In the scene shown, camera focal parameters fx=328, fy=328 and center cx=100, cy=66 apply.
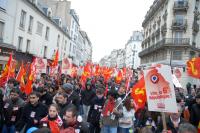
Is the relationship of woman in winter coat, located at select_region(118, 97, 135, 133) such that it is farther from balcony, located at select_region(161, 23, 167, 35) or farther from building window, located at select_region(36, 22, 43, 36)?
balcony, located at select_region(161, 23, 167, 35)

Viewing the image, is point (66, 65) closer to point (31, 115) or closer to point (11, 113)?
point (11, 113)

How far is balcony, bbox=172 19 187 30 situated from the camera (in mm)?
43669

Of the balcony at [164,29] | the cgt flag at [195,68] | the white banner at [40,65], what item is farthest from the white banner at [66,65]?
the balcony at [164,29]

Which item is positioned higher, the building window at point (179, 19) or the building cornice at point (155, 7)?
the building cornice at point (155, 7)

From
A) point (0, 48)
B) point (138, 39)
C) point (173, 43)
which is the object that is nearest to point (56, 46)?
point (173, 43)

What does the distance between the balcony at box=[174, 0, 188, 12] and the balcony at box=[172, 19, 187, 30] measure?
1.47m

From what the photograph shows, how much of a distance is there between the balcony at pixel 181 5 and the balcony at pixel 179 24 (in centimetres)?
147

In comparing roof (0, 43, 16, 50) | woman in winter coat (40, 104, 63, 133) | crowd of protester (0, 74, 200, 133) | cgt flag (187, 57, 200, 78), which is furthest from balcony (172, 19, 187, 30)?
woman in winter coat (40, 104, 63, 133)

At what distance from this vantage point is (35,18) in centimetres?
3130

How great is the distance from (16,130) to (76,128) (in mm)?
2151

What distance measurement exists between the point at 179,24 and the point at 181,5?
8.44 ft

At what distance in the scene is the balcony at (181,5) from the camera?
43875mm

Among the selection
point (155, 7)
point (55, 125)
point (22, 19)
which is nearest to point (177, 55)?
point (155, 7)

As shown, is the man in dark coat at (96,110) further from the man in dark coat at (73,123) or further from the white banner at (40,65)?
the white banner at (40,65)
